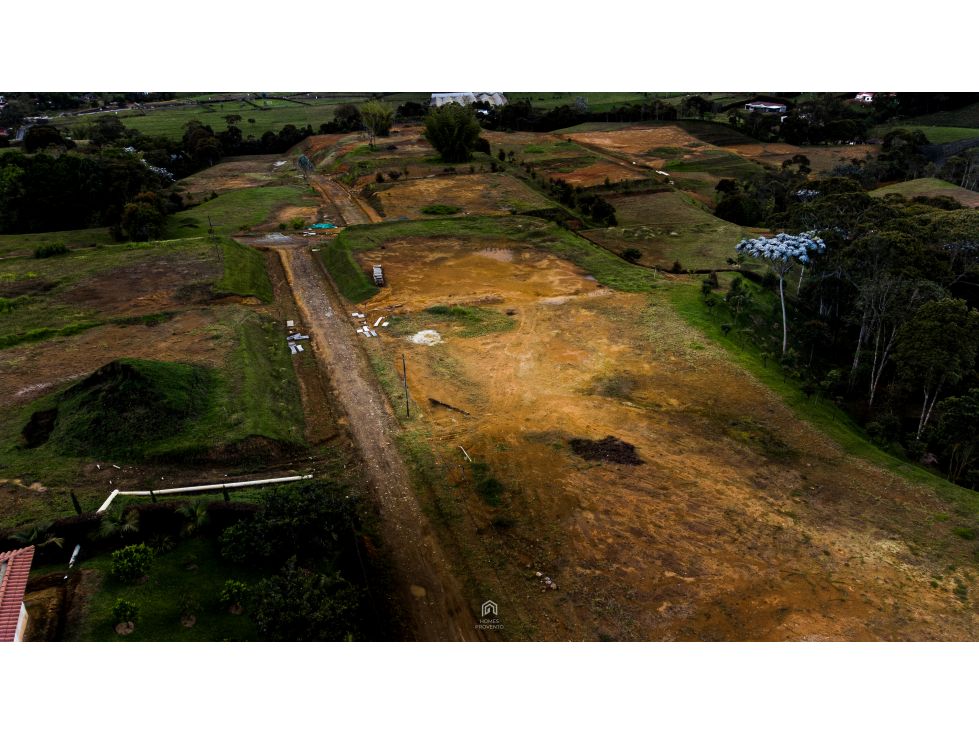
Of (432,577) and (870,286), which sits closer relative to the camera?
(432,577)

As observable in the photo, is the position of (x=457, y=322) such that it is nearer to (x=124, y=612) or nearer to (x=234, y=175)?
(x=124, y=612)

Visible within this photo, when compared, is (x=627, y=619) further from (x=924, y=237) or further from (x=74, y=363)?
(x=924, y=237)

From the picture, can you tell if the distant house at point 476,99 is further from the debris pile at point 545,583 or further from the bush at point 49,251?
the debris pile at point 545,583

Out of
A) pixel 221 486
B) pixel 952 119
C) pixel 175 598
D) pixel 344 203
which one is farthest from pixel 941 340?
pixel 952 119

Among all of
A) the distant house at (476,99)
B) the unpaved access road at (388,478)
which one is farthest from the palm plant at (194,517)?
the distant house at (476,99)

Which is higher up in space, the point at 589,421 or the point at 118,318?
the point at 118,318
